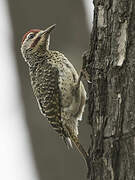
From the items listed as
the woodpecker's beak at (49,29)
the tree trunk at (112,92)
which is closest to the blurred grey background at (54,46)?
the woodpecker's beak at (49,29)

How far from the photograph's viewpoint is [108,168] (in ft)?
10.9

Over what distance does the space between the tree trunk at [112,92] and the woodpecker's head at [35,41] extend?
2050 mm

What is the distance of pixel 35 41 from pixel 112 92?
2.90 metres

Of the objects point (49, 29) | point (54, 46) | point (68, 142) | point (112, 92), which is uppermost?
point (49, 29)

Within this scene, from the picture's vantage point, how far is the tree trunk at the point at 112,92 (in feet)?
10.6

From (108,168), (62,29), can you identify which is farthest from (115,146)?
(62,29)

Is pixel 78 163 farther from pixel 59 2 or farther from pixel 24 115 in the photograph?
pixel 59 2

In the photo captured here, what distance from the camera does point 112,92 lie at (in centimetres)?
338

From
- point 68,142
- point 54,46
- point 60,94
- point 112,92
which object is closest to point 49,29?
point 54,46

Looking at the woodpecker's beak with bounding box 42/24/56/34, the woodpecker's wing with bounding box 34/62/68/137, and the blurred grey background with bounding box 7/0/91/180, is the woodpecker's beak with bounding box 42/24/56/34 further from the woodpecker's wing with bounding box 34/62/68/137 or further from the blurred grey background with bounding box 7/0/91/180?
the woodpecker's wing with bounding box 34/62/68/137

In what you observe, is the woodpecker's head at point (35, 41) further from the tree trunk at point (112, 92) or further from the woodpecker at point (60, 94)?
the tree trunk at point (112, 92)

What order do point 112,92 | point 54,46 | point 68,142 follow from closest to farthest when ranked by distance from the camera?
1. point 112,92
2. point 68,142
3. point 54,46

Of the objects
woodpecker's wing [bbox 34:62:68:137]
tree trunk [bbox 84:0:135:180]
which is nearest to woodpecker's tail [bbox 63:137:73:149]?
woodpecker's wing [bbox 34:62:68:137]

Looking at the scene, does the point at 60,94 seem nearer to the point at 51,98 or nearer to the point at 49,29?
the point at 51,98
